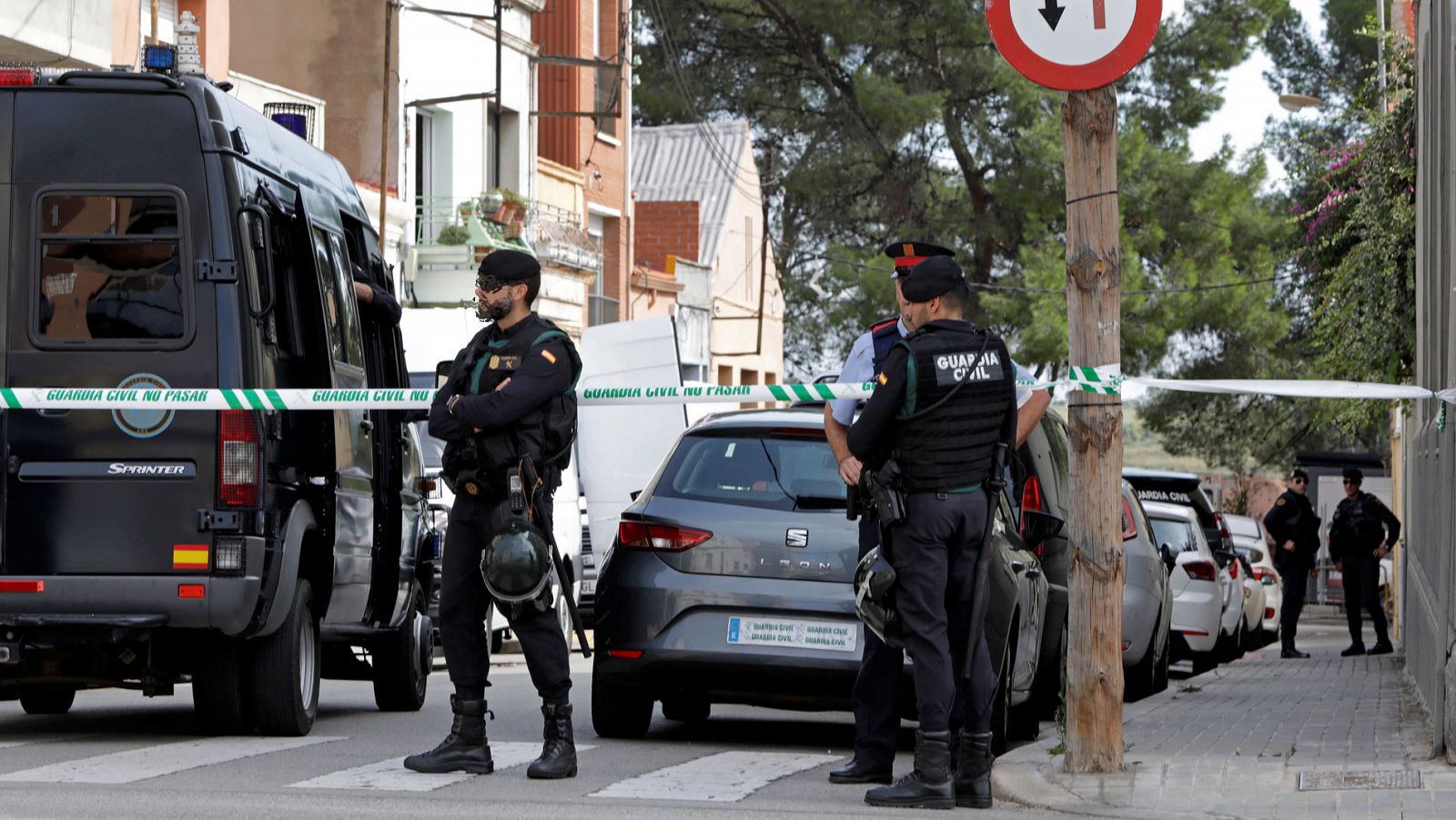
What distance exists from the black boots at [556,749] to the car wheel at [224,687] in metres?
1.81

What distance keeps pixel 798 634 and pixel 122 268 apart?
310 centimetres

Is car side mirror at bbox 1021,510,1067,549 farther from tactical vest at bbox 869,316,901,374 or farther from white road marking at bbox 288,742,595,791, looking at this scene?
white road marking at bbox 288,742,595,791

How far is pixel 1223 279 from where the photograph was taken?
4181cm

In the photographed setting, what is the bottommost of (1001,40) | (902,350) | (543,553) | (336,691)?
(336,691)

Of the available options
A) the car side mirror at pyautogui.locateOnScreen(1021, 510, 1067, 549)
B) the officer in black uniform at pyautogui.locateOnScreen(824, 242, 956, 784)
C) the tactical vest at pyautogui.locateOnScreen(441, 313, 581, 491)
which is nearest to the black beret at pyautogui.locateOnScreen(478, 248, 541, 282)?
the tactical vest at pyautogui.locateOnScreen(441, 313, 581, 491)

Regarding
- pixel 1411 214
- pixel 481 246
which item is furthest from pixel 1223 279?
pixel 1411 214

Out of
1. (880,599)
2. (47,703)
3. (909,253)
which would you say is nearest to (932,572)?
(880,599)

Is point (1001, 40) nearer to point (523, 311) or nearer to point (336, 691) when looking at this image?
point (523, 311)

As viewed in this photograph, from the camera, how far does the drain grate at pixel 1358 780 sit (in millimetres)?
7941

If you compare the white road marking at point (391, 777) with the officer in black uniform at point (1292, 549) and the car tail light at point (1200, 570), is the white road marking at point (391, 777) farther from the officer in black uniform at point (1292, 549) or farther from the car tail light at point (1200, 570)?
the officer in black uniform at point (1292, 549)

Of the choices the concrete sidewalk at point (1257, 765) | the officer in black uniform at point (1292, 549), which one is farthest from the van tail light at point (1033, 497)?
the officer in black uniform at point (1292, 549)

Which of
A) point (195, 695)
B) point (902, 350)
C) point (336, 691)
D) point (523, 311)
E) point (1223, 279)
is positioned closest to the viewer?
point (902, 350)

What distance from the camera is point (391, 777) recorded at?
8.26 m

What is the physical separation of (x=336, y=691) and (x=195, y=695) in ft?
15.5
